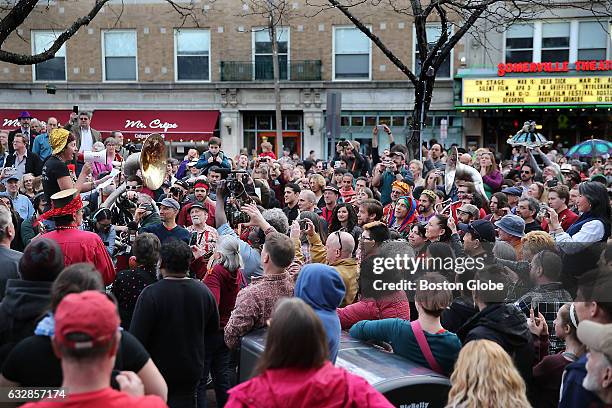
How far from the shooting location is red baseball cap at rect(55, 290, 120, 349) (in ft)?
7.66

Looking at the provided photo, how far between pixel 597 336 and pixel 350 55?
72.6ft

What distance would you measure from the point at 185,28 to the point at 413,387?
23187 mm

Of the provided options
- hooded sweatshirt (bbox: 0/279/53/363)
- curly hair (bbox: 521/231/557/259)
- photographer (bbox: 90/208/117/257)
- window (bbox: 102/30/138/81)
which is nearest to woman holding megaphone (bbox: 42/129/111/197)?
photographer (bbox: 90/208/117/257)

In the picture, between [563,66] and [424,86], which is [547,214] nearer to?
[424,86]

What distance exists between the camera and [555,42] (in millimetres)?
23375

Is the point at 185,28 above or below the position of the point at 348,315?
above

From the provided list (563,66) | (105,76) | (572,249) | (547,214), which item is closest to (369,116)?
(563,66)

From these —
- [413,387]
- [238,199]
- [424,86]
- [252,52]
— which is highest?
[252,52]

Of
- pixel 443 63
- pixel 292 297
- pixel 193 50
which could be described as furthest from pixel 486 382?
pixel 193 50

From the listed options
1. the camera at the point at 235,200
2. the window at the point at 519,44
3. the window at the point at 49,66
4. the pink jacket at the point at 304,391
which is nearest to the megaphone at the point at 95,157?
the camera at the point at 235,200

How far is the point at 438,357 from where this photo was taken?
12.7 feet

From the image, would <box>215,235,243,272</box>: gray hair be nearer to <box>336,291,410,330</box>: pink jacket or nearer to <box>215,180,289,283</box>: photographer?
<box>215,180,289,283</box>: photographer

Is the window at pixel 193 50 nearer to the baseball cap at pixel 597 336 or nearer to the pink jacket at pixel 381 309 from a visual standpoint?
the pink jacket at pixel 381 309

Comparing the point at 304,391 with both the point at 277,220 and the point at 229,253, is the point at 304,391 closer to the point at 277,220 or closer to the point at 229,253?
the point at 229,253
